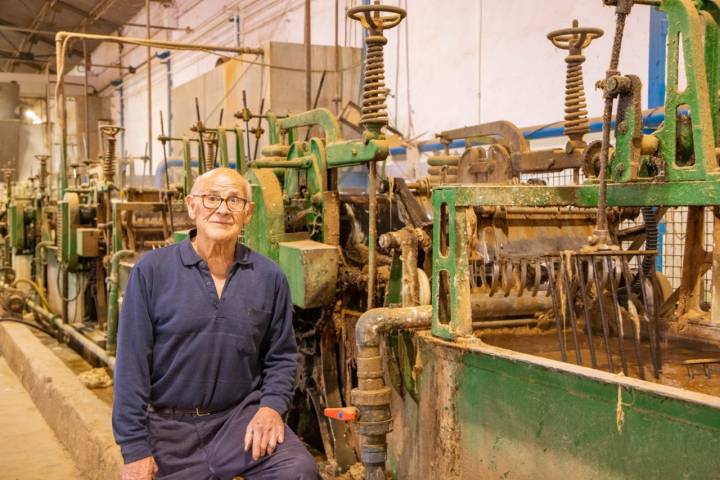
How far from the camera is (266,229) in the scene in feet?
12.9

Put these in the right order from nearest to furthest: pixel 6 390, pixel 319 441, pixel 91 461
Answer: pixel 91 461 → pixel 319 441 → pixel 6 390

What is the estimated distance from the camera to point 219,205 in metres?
2.38

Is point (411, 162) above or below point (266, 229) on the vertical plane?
above

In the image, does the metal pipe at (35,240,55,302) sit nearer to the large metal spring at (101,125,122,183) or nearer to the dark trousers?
the large metal spring at (101,125,122,183)

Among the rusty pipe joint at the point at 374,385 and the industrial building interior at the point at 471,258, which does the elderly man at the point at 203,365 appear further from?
the rusty pipe joint at the point at 374,385

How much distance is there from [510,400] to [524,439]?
12 centimetres

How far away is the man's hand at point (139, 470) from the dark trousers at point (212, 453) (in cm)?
6

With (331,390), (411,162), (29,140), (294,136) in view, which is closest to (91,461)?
(331,390)

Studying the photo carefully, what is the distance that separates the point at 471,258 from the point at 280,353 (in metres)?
1.13

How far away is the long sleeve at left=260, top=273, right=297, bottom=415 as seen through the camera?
2.43m

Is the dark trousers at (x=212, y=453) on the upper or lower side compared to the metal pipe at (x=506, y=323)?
lower

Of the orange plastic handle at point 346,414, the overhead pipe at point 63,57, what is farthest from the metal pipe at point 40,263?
the orange plastic handle at point 346,414

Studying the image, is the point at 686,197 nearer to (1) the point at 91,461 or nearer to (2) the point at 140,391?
(2) the point at 140,391

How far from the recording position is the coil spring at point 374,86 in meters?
3.28
